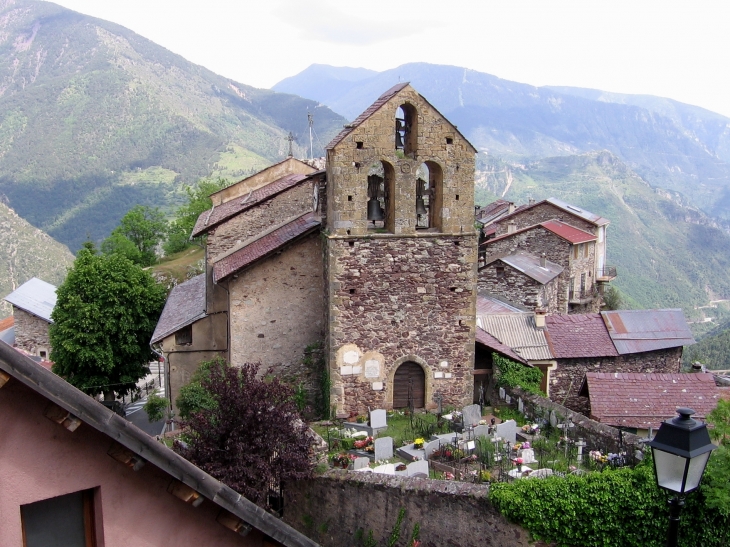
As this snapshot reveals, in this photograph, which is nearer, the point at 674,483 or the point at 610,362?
the point at 674,483

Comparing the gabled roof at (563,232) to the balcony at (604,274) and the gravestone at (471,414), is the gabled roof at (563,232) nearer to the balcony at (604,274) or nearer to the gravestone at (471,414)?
the balcony at (604,274)

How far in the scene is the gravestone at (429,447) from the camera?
14502mm

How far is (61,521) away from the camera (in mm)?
4855

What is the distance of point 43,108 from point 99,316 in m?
147

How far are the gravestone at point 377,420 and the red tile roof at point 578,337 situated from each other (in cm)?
791

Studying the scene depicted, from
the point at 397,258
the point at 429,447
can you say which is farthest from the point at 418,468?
the point at 397,258

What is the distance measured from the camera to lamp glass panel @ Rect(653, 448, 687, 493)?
6.18 metres

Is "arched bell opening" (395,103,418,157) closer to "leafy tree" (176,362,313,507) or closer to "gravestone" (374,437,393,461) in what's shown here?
"gravestone" (374,437,393,461)

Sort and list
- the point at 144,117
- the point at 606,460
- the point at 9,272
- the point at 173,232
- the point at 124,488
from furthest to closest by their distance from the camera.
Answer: the point at 144,117 → the point at 9,272 → the point at 173,232 → the point at 606,460 → the point at 124,488

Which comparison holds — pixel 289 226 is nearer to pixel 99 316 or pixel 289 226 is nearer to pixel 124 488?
pixel 99 316

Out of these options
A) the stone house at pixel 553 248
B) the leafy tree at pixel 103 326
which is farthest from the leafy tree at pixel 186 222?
the stone house at pixel 553 248

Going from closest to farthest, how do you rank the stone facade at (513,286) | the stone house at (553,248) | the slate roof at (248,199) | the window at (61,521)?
the window at (61,521) < the slate roof at (248,199) < the stone facade at (513,286) < the stone house at (553,248)

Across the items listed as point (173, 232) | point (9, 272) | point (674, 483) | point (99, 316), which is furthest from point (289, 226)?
point (9, 272)

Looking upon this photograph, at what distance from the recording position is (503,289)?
100.0ft
